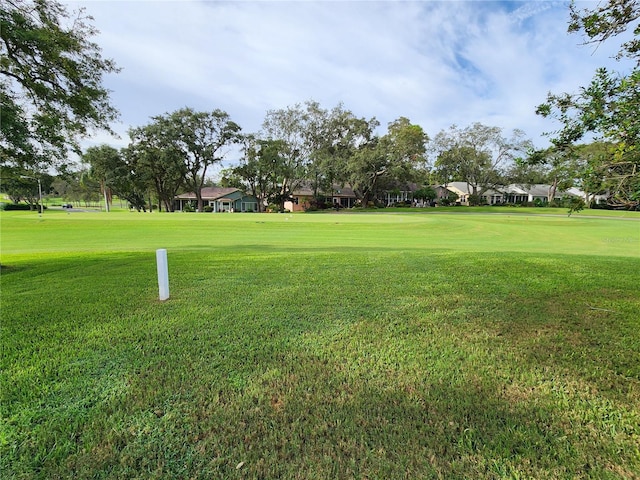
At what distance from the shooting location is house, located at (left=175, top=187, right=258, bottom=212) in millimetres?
60125

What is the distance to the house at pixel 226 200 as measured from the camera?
60.1 m

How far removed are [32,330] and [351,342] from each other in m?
3.50

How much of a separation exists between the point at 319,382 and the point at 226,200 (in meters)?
60.5

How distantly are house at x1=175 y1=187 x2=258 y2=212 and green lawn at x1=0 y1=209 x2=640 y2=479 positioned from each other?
185 ft

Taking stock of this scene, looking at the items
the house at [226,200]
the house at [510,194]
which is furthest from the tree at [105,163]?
the house at [510,194]

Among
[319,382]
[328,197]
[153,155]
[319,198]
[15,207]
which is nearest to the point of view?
[319,382]

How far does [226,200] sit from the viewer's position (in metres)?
60.2

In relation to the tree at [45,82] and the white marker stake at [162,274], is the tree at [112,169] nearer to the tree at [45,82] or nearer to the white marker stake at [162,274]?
the tree at [45,82]

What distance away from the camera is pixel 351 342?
342 cm

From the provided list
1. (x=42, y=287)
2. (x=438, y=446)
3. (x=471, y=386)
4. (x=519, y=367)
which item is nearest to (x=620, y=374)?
(x=519, y=367)

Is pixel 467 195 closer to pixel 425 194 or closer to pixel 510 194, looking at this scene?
pixel 510 194

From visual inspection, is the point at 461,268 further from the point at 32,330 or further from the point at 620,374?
the point at 32,330

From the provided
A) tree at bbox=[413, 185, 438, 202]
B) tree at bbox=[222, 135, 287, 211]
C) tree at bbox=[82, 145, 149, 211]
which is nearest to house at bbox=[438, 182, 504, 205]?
tree at bbox=[413, 185, 438, 202]

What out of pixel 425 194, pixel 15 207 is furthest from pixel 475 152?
pixel 15 207
